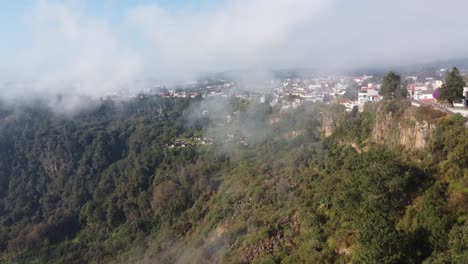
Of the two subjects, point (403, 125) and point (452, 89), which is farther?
point (452, 89)

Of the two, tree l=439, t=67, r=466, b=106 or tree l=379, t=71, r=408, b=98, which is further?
tree l=379, t=71, r=408, b=98

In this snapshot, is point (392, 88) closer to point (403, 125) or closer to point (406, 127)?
point (403, 125)

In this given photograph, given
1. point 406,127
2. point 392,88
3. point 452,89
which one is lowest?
point 406,127

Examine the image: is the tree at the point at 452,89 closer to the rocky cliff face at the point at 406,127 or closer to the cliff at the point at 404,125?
the cliff at the point at 404,125

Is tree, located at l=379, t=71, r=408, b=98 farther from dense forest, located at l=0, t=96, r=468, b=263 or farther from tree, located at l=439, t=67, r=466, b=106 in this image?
tree, located at l=439, t=67, r=466, b=106

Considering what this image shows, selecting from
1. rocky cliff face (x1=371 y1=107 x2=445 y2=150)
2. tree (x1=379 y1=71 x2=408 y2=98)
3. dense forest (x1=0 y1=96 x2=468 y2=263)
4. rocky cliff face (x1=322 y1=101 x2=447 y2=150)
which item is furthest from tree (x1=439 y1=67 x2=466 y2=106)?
tree (x1=379 y1=71 x2=408 y2=98)

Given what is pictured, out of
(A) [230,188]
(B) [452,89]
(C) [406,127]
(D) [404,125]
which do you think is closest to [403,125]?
(D) [404,125]

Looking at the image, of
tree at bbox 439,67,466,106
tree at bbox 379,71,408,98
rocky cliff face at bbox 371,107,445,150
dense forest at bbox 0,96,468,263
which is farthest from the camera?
tree at bbox 379,71,408,98

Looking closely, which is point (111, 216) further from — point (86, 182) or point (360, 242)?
point (360, 242)
